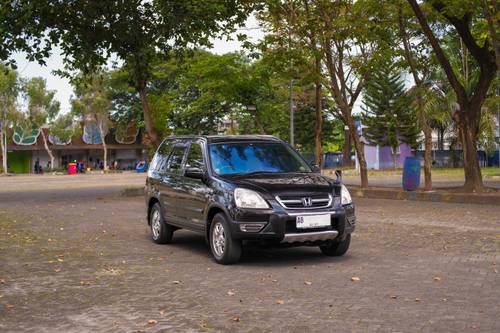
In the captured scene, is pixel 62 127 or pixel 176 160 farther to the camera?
pixel 62 127

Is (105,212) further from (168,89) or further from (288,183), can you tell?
(168,89)

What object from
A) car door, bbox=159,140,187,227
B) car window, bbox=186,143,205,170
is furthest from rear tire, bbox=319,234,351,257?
car door, bbox=159,140,187,227

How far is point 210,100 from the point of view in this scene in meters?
52.9

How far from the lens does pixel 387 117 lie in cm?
6419

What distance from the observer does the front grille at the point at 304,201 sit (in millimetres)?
8586

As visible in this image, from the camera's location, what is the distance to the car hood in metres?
8.63

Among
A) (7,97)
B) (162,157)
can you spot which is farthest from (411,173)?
(7,97)

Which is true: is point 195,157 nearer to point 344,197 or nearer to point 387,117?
point 344,197

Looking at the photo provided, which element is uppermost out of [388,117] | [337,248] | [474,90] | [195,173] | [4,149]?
[388,117]

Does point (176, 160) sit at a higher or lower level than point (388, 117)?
lower

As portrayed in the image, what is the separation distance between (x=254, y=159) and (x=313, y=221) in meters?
1.52

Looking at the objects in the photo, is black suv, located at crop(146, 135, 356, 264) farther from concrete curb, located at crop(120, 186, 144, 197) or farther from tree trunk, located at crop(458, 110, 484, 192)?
concrete curb, located at crop(120, 186, 144, 197)

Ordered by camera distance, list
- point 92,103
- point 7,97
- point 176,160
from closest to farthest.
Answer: point 176,160 → point 7,97 → point 92,103

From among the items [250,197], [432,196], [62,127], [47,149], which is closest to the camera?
[250,197]
